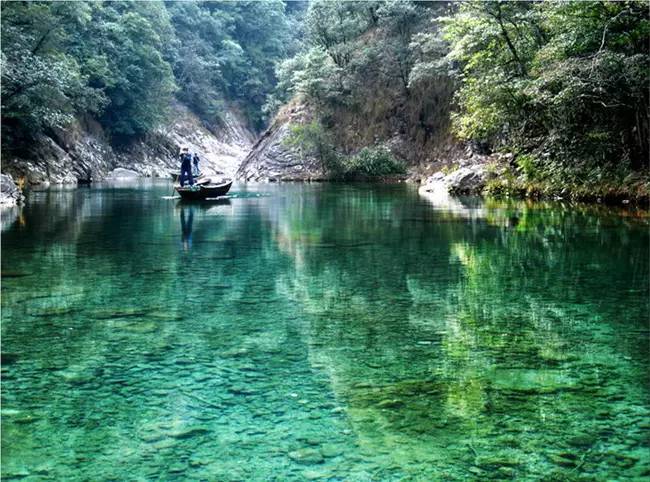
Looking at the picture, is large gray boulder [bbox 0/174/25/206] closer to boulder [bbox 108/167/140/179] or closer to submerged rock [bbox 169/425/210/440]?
submerged rock [bbox 169/425/210/440]

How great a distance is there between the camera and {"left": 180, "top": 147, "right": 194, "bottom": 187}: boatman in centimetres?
2391

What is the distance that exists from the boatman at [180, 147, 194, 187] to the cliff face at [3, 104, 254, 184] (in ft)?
45.8

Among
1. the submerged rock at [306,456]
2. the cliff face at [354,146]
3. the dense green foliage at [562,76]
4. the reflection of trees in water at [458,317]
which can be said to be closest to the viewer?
the submerged rock at [306,456]

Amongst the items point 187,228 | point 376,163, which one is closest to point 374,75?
point 376,163

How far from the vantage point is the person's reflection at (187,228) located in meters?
11.1

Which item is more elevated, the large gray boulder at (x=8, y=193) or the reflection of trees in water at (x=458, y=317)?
the large gray boulder at (x=8, y=193)

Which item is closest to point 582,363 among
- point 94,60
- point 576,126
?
point 576,126

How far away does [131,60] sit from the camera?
2111 inches

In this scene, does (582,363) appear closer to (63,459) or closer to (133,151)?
(63,459)

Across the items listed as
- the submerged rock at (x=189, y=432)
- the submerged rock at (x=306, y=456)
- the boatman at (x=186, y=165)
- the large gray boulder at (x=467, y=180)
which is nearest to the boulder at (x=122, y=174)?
the boatman at (x=186, y=165)

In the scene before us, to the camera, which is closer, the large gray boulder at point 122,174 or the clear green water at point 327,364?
the clear green water at point 327,364

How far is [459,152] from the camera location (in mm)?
38312

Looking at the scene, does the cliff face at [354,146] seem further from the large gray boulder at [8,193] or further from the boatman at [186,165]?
the large gray boulder at [8,193]

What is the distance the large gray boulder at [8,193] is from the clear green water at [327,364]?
458 inches
